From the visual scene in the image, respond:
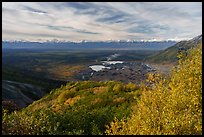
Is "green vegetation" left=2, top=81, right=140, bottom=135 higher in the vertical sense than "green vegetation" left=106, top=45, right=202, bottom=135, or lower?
lower

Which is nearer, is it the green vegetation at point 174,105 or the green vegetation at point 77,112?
the green vegetation at point 174,105

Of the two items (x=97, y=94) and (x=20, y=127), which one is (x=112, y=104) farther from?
(x=20, y=127)

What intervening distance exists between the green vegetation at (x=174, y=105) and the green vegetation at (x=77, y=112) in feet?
12.3

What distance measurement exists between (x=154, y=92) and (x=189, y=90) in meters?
2.29

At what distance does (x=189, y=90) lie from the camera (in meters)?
19.7

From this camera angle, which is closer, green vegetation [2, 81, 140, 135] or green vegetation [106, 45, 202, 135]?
green vegetation [106, 45, 202, 135]

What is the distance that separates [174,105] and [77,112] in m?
12.9

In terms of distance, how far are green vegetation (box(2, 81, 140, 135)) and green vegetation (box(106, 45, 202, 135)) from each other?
12.3 ft

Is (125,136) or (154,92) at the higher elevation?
(154,92)

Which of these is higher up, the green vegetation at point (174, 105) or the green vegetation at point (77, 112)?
the green vegetation at point (174, 105)

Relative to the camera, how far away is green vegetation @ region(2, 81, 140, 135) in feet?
64.2

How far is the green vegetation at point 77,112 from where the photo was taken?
1956cm

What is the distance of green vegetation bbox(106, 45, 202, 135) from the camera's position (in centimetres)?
1730

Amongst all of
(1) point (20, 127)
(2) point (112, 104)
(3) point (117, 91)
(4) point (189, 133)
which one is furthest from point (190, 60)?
(3) point (117, 91)
